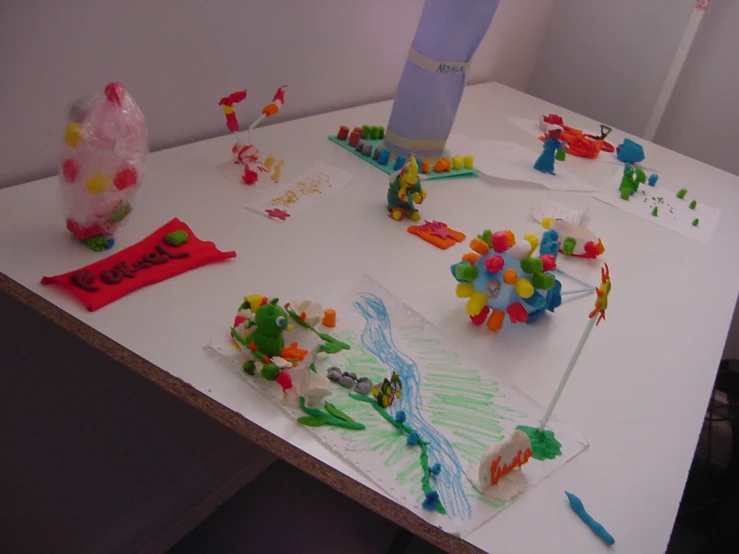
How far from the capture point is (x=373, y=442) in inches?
22.0

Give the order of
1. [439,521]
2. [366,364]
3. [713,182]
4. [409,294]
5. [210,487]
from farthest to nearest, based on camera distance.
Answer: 1. [713,182]
2. [210,487]
3. [409,294]
4. [366,364]
5. [439,521]

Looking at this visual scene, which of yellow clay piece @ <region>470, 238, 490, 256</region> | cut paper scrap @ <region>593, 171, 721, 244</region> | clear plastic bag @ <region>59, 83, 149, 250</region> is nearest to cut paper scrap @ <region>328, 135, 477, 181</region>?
cut paper scrap @ <region>593, 171, 721, 244</region>

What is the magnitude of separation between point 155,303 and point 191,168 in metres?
0.33

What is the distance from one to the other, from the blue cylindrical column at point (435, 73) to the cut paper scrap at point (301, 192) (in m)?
A: 0.15

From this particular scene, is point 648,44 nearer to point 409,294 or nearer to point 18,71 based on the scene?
point 409,294

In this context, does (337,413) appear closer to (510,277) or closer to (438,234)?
(510,277)

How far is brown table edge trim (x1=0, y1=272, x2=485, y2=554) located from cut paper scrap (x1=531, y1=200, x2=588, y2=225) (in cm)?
64

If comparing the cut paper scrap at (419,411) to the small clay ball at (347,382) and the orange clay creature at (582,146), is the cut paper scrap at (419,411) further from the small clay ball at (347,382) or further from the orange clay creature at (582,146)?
the orange clay creature at (582,146)

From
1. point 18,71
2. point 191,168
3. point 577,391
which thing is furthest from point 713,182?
point 18,71

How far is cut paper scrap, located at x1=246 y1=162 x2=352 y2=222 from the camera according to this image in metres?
0.87

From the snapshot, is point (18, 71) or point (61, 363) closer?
point (18, 71)

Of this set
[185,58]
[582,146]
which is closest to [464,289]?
[185,58]

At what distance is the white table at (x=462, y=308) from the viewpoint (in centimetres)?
55

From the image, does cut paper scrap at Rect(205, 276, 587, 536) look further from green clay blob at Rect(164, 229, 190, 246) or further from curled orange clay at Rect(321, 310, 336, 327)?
green clay blob at Rect(164, 229, 190, 246)
